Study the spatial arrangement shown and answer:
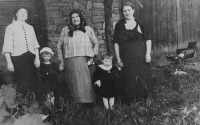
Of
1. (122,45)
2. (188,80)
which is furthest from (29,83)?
(188,80)

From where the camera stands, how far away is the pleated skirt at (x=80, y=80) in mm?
3883

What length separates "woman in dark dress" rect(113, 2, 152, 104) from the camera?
371 centimetres

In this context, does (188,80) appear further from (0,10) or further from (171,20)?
(0,10)

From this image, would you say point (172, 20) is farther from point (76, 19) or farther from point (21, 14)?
point (21, 14)

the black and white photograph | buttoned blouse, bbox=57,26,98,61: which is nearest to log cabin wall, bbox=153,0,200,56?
the black and white photograph

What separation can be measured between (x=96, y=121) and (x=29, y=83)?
1290 millimetres

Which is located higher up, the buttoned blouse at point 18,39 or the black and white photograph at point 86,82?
the buttoned blouse at point 18,39

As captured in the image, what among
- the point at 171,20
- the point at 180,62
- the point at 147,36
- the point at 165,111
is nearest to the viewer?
the point at 165,111

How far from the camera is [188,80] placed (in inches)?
207

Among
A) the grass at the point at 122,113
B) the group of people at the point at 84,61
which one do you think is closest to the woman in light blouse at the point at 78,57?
the group of people at the point at 84,61

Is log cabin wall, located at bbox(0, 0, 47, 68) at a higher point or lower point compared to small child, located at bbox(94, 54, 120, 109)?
higher

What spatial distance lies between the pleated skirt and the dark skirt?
550 millimetres

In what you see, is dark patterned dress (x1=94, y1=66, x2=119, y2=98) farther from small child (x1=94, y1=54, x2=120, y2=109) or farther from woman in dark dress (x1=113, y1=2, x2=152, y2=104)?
woman in dark dress (x1=113, y1=2, x2=152, y2=104)

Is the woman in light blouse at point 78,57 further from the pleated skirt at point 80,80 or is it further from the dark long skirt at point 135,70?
the dark long skirt at point 135,70
